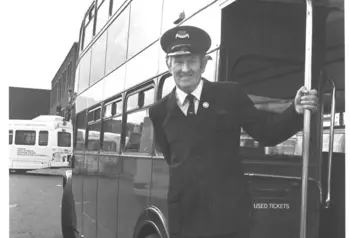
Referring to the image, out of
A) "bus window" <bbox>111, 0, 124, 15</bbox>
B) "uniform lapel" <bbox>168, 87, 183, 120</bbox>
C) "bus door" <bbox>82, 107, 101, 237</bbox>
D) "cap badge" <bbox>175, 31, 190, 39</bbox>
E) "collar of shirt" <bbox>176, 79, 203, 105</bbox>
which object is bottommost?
"bus door" <bbox>82, 107, 101, 237</bbox>

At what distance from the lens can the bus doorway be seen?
220cm

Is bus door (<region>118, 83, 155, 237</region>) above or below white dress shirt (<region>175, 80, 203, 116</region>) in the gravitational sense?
below

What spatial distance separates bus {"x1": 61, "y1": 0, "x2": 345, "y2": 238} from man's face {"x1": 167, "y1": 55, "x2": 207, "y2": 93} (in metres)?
0.06

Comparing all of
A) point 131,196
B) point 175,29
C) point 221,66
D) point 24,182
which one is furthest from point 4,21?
point 24,182

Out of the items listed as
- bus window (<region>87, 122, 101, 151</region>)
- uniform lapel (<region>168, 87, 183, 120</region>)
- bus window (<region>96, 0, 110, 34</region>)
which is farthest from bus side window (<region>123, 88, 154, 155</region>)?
bus window (<region>96, 0, 110, 34</region>)

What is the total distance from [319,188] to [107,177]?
108 inches

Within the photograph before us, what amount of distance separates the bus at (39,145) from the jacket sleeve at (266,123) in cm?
196

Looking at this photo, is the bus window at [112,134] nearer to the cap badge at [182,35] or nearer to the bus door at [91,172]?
the bus door at [91,172]

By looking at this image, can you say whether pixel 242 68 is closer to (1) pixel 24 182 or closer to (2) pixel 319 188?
(2) pixel 319 188

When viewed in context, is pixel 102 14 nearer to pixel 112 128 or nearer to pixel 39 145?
pixel 112 128

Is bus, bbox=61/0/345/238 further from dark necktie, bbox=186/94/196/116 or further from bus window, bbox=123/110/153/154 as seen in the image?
dark necktie, bbox=186/94/196/116

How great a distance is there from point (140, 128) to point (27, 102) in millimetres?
985

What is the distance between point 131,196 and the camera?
377 centimetres

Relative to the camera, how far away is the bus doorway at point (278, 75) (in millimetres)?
2195
